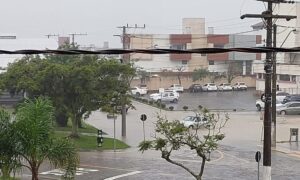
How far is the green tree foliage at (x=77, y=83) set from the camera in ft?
110

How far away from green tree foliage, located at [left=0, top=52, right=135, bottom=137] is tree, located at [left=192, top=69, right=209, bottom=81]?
43603 mm

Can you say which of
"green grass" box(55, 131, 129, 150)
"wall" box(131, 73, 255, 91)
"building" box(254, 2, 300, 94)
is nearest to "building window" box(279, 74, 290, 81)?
"building" box(254, 2, 300, 94)

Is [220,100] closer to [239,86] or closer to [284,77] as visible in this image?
[284,77]

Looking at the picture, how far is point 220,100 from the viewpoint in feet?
218

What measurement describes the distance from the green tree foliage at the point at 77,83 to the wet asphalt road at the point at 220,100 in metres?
23.5

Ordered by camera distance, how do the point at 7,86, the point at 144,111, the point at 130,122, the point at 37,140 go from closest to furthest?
the point at 37,140 → the point at 7,86 → the point at 130,122 → the point at 144,111

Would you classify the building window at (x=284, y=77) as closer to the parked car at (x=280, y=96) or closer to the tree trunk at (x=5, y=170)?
the parked car at (x=280, y=96)

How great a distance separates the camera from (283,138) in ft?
125

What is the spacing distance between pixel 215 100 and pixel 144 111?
12.7 m

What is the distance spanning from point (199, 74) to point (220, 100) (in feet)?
41.0

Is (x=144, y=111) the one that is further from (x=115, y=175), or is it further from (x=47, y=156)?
(x=47, y=156)

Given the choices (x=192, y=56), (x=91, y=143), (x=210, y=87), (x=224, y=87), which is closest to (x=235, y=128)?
(x=91, y=143)

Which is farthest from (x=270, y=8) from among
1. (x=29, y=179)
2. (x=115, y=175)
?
(x=29, y=179)

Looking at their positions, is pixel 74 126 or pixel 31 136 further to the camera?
pixel 74 126
